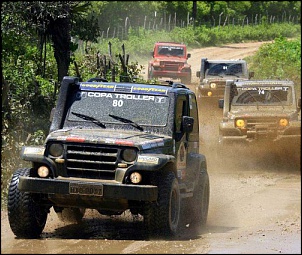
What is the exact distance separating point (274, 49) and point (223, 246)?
1142 inches

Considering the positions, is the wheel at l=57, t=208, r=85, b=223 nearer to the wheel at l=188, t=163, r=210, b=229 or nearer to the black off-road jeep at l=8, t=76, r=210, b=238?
the black off-road jeep at l=8, t=76, r=210, b=238

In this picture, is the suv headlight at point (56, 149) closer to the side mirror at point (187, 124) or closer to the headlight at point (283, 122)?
the side mirror at point (187, 124)

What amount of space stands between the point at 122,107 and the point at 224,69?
600 inches

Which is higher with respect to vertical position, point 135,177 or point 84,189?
point 135,177

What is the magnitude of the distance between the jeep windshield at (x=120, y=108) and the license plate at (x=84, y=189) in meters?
1.31

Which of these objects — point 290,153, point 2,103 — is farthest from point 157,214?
point 290,153

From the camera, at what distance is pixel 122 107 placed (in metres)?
10.2

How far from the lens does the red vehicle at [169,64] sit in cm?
3450

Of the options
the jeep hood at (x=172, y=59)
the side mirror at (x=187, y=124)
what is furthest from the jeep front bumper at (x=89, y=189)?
the jeep hood at (x=172, y=59)

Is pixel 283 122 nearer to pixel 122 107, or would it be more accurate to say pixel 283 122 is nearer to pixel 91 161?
pixel 122 107

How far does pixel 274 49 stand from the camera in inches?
1462

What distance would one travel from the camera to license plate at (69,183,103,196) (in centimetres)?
891

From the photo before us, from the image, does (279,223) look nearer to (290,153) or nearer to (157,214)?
(157,214)

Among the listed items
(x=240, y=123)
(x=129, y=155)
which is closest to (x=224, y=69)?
(x=240, y=123)
